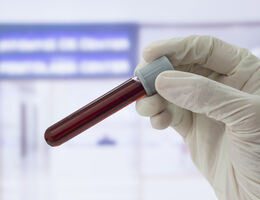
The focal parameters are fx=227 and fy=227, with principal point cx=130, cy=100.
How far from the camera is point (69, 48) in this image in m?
1.97

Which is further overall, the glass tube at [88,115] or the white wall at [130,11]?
the white wall at [130,11]

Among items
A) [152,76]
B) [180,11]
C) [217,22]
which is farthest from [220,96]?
[217,22]

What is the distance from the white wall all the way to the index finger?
1.36 m

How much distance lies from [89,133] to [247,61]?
178 cm

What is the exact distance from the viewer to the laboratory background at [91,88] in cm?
188

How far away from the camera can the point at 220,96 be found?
1.55 feet

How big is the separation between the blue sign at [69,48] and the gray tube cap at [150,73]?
4.85 feet

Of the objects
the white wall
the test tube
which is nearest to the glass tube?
the test tube

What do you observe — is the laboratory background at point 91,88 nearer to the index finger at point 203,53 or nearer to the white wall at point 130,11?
the white wall at point 130,11

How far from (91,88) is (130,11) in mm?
762

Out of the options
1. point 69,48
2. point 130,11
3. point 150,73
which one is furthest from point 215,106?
point 69,48

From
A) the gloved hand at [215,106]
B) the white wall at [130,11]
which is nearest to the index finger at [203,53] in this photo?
the gloved hand at [215,106]

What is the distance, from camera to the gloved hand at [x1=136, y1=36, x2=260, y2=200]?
475 millimetres

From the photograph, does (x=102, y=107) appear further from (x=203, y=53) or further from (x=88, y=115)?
→ (x=203, y=53)
